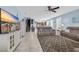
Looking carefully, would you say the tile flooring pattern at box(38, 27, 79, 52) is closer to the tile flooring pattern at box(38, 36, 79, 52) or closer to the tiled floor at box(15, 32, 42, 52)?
the tile flooring pattern at box(38, 36, 79, 52)

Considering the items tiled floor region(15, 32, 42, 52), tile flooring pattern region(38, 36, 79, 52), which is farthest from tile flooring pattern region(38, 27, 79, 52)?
tiled floor region(15, 32, 42, 52)

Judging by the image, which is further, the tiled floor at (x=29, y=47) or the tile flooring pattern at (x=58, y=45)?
the tile flooring pattern at (x=58, y=45)

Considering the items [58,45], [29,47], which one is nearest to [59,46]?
[58,45]

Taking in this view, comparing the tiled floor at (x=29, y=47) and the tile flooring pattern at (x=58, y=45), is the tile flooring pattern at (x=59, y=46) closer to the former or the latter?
the tile flooring pattern at (x=58, y=45)

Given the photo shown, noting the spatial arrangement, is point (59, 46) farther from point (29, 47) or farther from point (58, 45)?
point (29, 47)

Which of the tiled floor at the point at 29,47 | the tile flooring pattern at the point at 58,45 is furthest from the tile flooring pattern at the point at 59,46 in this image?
the tiled floor at the point at 29,47

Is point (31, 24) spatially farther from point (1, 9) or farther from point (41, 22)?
point (1, 9)

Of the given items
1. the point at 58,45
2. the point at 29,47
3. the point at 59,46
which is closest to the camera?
the point at 29,47

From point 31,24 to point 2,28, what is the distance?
12.6 m
